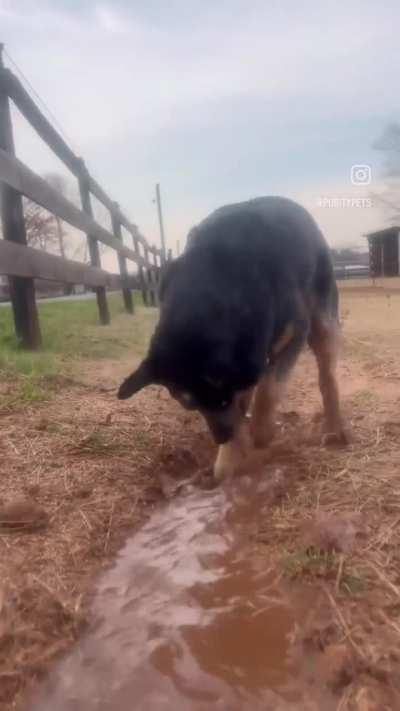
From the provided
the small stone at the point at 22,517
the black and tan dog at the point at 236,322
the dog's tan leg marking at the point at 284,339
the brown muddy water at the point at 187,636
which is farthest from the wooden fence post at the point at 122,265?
the brown muddy water at the point at 187,636

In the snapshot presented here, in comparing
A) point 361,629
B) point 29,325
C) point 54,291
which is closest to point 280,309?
point 361,629

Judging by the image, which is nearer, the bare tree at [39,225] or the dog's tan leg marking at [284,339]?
the dog's tan leg marking at [284,339]

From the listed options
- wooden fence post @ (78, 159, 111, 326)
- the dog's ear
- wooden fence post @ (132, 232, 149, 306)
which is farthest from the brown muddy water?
wooden fence post @ (132, 232, 149, 306)

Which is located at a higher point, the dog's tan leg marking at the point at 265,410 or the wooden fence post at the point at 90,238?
the wooden fence post at the point at 90,238

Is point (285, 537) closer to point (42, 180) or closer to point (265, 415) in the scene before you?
point (265, 415)

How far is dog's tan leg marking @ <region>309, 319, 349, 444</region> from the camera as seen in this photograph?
298 centimetres

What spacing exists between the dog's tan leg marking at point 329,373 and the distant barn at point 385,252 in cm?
2389

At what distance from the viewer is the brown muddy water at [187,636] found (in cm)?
125

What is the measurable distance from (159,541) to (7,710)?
82cm

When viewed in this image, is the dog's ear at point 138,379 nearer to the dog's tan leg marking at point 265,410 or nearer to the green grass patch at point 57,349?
the dog's tan leg marking at point 265,410

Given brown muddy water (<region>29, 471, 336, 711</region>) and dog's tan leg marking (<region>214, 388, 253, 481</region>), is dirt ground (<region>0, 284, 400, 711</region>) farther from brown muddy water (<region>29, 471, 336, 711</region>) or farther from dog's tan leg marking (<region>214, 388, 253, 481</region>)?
dog's tan leg marking (<region>214, 388, 253, 481</region>)

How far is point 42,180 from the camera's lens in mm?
4590

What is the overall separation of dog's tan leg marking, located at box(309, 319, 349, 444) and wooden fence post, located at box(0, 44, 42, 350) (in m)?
2.29

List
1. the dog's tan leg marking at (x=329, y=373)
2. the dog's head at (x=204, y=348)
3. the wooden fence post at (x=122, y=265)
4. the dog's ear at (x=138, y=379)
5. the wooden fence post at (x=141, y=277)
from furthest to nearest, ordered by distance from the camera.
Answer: the wooden fence post at (x=141, y=277)
the wooden fence post at (x=122, y=265)
the dog's tan leg marking at (x=329, y=373)
the dog's ear at (x=138, y=379)
the dog's head at (x=204, y=348)
